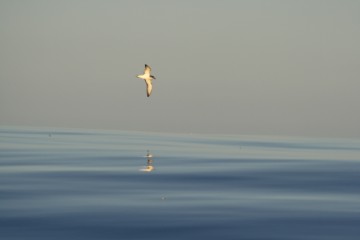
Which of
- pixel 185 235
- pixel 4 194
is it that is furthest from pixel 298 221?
pixel 4 194

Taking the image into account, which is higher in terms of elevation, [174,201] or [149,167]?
[149,167]

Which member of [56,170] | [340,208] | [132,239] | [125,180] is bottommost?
[132,239]

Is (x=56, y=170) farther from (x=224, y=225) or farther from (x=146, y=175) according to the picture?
(x=224, y=225)

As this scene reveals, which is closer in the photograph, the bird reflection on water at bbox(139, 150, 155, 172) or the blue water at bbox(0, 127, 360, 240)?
the blue water at bbox(0, 127, 360, 240)

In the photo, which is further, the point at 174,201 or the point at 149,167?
the point at 149,167

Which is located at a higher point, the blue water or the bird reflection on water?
the bird reflection on water

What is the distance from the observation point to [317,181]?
4934 centimetres

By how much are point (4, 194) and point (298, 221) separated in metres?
15.2

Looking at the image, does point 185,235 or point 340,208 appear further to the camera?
point 340,208

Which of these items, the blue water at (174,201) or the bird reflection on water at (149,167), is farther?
the bird reflection on water at (149,167)

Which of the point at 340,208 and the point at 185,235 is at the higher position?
the point at 340,208

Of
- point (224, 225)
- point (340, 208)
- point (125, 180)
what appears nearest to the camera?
point (224, 225)

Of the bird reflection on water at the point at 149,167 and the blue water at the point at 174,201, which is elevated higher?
the bird reflection on water at the point at 149,167

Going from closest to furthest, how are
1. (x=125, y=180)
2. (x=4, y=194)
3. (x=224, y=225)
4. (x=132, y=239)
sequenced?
(x=132, y=239), (x=224, y=225), (x=4, y=194), (x=125, y=180)
